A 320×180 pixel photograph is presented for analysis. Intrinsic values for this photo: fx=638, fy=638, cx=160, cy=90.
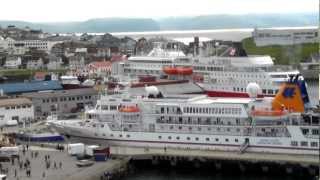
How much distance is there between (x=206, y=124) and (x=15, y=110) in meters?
15.2

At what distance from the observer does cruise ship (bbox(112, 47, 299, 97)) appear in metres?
45.4

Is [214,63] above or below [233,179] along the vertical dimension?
above

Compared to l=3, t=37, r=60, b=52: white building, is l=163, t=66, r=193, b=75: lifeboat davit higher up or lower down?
higher up

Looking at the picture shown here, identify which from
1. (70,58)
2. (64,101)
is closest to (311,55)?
(70,58)

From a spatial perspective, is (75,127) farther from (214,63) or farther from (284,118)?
(214,63)

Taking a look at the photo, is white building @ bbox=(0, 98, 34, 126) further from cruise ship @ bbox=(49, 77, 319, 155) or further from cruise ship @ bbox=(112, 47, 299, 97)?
cruise ship @ bbox=(112, 47, 299, 97)

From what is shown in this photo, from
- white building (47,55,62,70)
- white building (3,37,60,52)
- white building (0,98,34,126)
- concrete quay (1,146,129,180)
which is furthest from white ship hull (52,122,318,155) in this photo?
white building (3,37,60,52)

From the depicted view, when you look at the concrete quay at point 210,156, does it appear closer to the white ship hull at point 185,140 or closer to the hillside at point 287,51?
the white ship hull at point 185,140

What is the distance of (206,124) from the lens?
31266 millimetres

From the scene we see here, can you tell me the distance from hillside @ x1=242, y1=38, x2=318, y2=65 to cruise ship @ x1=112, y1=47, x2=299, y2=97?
1540 inches

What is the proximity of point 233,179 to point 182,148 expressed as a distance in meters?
4.10

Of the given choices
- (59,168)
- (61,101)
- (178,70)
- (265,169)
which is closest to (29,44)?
(178,70)

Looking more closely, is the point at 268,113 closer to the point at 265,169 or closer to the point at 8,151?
the point at 265,169

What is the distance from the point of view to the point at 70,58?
79500 mm
